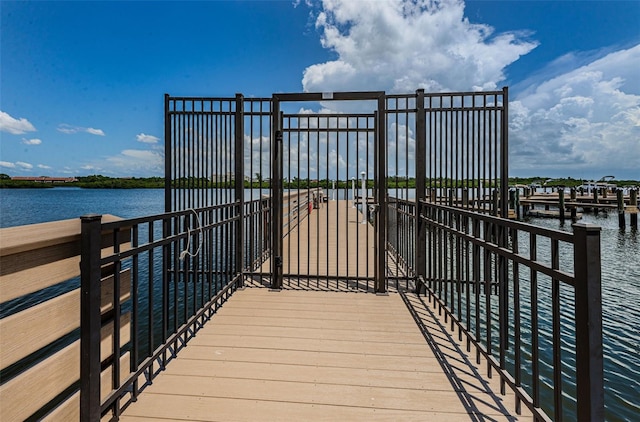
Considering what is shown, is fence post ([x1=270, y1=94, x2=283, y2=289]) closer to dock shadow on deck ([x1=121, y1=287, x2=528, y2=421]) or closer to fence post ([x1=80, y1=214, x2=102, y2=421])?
dock shadow on deck ([x1=121, y1=287, x2=528, y2=421])

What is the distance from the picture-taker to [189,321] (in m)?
2.37

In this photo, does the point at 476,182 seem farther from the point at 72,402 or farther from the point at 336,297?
the point at 72,402

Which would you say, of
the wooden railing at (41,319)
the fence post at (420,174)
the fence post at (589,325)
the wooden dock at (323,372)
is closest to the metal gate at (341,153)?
the fence post at (420,174)

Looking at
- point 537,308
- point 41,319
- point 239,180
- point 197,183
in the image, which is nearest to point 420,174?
point 239,180

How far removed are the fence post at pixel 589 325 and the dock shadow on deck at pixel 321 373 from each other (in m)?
0.72

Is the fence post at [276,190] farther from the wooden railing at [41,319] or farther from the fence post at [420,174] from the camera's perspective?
the wooden railing at [41,319]

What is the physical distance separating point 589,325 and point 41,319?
2070 mm

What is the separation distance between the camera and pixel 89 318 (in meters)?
1.34

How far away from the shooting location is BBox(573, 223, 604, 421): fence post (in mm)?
1018

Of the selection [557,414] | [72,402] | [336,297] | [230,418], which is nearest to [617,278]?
[336,297]

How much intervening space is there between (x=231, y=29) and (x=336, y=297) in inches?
368

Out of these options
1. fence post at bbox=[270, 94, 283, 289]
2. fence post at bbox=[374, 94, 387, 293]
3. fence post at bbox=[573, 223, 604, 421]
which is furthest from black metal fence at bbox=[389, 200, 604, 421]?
fence post at bbox=[270, 94, 283, 289]

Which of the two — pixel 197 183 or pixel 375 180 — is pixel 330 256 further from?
pixel 197 183

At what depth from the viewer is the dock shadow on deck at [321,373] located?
65.4 inches
